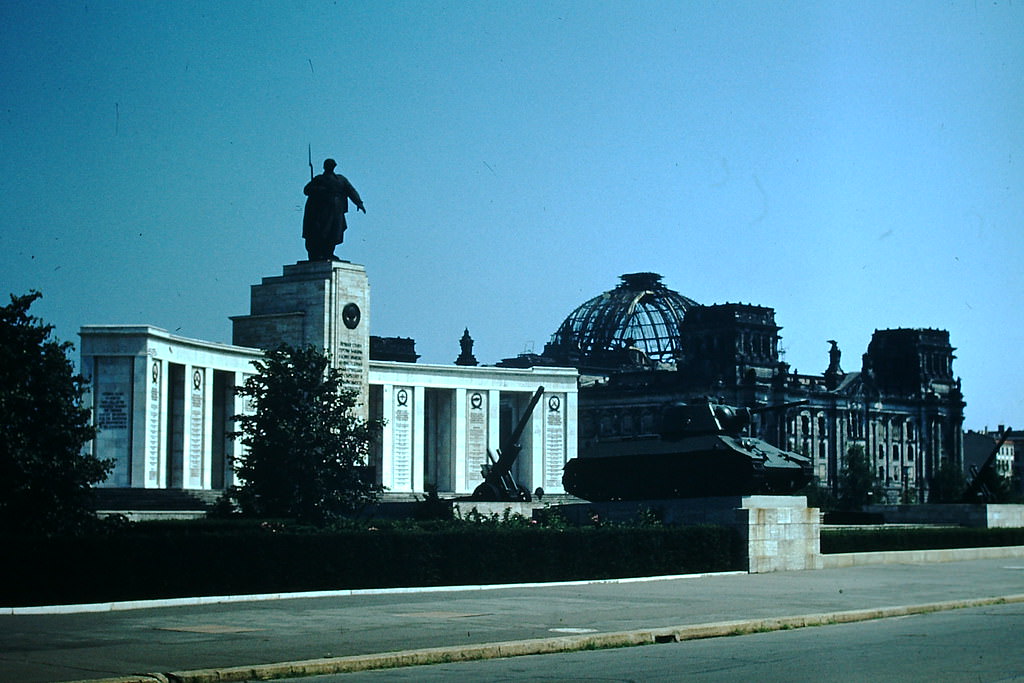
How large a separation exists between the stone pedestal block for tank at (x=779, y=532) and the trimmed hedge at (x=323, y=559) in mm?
1448

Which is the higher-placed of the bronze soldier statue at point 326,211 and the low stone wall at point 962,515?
the bronze soldier statue at point 326,211

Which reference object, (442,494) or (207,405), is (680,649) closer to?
(207,405)

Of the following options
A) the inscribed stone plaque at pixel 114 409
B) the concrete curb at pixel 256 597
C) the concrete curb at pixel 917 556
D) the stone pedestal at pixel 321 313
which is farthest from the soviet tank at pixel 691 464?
the inscribed stone plaque at pixel 114 409

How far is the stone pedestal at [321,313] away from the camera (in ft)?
178

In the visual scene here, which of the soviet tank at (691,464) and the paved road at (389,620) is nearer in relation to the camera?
the paved road at (389,620)

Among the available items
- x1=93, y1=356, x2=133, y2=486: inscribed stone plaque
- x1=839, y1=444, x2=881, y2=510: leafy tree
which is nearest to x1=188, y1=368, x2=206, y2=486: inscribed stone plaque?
x1=93, y1=356, x2=133, y2=486: inscribed stone plaque

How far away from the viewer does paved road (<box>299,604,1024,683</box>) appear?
15.4m

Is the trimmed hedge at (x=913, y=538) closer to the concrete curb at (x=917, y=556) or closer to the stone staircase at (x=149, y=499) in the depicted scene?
the concrete curb at (x=917, y=556)

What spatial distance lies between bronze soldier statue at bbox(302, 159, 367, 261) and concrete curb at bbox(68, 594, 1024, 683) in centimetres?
3375

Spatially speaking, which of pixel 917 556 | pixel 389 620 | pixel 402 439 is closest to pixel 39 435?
pixel 389 620

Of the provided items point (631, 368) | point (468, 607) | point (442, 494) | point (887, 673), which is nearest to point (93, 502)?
point (468, 607)

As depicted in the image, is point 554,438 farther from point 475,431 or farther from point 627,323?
point 627,323

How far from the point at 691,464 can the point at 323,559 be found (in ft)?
52.3

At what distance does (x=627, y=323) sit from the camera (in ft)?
493
